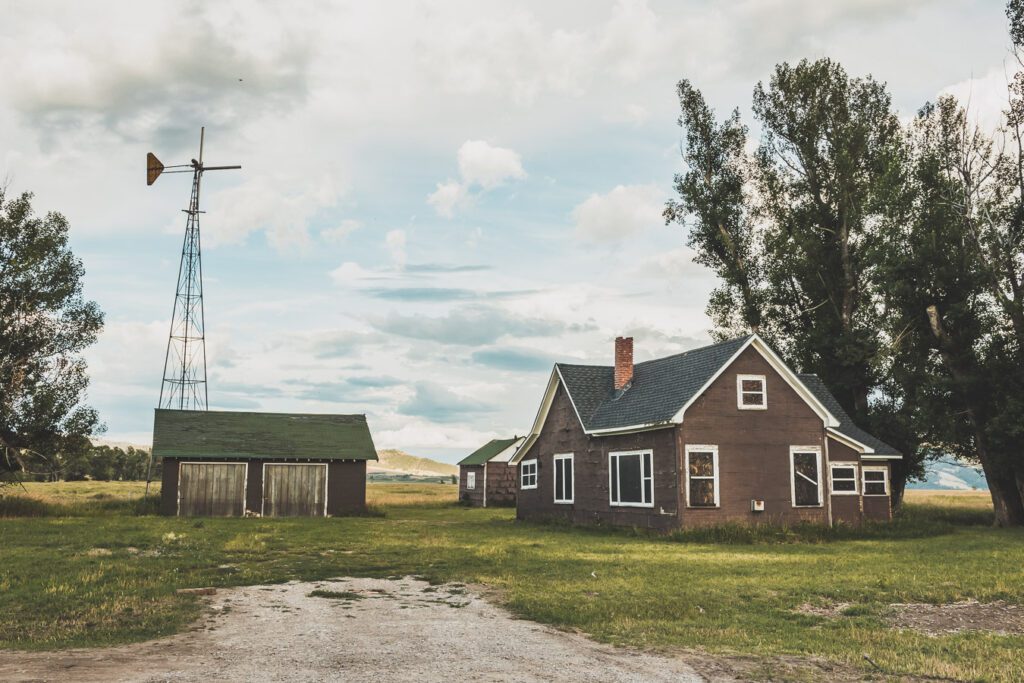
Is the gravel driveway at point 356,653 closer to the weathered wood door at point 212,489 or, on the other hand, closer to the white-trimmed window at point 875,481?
the white-trimmed window at point 875,481

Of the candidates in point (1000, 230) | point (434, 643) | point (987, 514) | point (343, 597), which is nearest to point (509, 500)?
point (987, 514)

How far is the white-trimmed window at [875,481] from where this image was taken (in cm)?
3581

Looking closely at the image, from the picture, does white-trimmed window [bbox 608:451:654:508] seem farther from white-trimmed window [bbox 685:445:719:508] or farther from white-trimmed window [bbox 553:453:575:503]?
white-trimmed window [bbox 553:453:575:503]

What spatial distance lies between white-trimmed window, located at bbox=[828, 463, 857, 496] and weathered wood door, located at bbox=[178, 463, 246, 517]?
2787 centimetres

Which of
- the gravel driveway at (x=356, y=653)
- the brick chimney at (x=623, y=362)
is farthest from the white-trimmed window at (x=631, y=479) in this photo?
the gravel driveway at (x=356, y=653)

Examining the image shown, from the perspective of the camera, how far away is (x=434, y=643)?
10750 millimetres

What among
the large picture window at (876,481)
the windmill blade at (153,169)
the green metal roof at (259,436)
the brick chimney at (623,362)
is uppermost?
the windmill blade at (153,169)

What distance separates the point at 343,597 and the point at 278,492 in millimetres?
29534

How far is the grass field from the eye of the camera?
1138 cm

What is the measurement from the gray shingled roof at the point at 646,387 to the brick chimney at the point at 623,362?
14.5 inches

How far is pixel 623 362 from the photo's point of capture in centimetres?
3750

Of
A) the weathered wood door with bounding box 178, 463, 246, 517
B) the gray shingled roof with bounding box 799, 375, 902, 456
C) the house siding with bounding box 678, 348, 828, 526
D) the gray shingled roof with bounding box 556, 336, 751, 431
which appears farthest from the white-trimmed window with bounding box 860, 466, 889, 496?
the weathered wood door with bounding box 178, 463, 246, 517

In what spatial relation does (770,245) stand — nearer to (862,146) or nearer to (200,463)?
(862,146)

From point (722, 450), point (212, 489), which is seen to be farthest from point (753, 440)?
point (212, 489)
